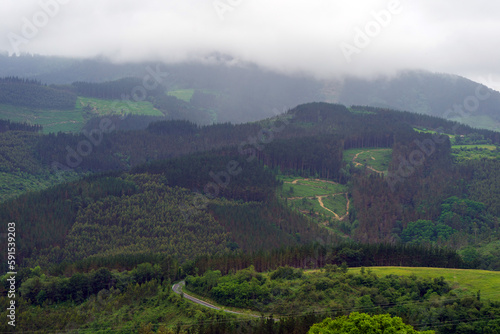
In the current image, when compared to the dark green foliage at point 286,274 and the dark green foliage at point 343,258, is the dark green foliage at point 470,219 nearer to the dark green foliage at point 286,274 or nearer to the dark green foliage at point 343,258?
the dark green foliage at point 343,258

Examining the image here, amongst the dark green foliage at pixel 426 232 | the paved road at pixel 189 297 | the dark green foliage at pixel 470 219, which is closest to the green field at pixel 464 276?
the paved road at pixel 189 297

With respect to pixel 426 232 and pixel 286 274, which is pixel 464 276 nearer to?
pixel 286 274

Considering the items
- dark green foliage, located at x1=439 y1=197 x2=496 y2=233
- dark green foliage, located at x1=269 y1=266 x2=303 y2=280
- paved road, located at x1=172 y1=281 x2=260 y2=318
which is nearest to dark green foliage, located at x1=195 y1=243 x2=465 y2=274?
paved road, located at x1=172 y1=281 x2=260 y2=318

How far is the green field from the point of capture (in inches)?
3819

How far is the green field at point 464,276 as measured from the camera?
97000mm

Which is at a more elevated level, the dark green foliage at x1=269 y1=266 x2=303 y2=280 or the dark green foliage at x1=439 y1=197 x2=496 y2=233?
the dark green foliage at x1=439 y1=197 x2=496 y2=233

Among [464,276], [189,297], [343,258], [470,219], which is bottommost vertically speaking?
[189,297]

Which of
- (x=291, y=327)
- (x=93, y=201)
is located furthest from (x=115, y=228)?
(x=291, y=327)

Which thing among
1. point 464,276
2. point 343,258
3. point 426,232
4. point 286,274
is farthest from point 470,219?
point 286,274

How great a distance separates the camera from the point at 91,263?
135 m

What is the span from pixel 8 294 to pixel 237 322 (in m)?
59.6

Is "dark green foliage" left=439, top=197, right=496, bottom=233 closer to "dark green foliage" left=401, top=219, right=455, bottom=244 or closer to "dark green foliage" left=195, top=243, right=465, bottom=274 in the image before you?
"dark green foliage" left=401, top=219, right=455, bottom=244

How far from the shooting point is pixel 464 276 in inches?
4269

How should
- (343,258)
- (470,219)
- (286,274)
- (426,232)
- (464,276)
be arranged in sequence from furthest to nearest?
(470,219) → (426,232) → (343,258) → (286,274) → (464,276)
